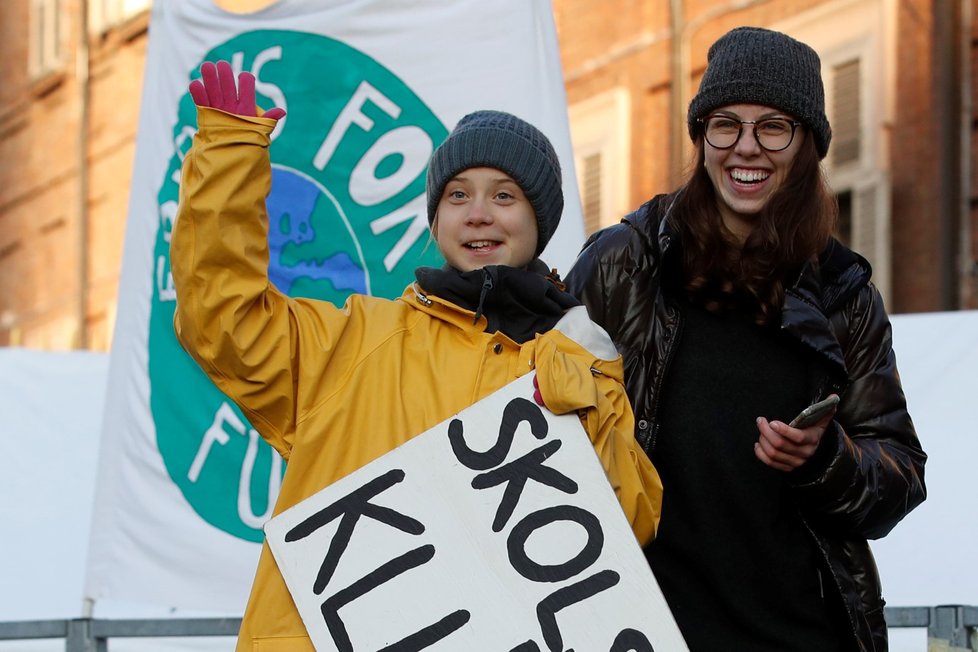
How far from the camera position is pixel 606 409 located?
7.18 feet

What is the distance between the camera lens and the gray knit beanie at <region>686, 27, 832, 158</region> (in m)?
2.41

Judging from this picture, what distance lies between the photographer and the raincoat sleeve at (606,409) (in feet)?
6.95

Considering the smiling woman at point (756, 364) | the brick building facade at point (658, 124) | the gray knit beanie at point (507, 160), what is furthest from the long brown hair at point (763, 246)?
the brick building facade at point (658, 124)

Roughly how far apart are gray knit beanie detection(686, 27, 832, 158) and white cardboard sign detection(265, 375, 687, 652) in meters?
0.62

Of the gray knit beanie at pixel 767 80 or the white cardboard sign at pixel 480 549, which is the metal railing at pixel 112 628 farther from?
the white cardboard sign at pixel 480 549

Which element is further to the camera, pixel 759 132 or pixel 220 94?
pixel 759 132

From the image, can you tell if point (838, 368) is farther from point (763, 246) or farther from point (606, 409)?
point (606, 409)


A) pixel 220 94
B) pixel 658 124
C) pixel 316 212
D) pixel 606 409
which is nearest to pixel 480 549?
pixel 606 409

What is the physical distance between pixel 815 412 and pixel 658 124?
844cm

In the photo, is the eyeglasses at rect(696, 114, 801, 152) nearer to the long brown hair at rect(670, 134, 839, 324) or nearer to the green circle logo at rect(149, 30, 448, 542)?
→ the long brown hair at rect(670, 134, 839, 324)

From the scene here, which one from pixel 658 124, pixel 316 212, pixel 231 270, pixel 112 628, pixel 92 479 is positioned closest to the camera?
pixel 231 270

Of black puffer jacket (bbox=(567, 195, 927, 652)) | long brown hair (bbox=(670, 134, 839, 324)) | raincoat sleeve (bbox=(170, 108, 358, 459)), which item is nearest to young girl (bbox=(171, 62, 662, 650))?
raincoat sleeve (bbox=(170, 108, 358, 459))

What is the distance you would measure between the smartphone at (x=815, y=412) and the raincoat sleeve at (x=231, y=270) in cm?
71

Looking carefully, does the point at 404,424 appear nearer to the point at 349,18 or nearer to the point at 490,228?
the point at 490,228
